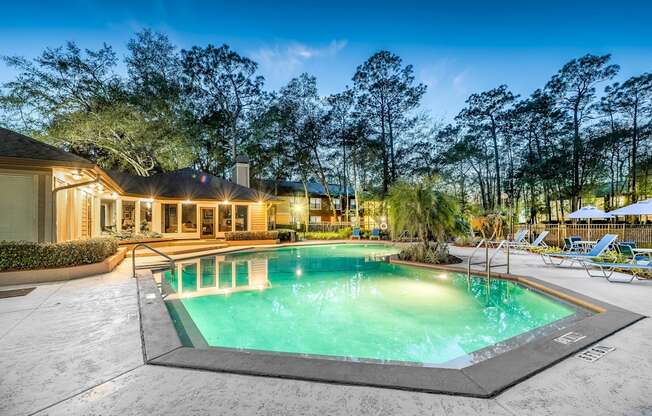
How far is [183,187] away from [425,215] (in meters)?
13.2

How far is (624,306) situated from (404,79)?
21883 mm

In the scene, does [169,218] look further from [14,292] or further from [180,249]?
[14,292]

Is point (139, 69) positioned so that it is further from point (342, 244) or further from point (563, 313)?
point (563, 313)

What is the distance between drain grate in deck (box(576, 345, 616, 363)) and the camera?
265cm

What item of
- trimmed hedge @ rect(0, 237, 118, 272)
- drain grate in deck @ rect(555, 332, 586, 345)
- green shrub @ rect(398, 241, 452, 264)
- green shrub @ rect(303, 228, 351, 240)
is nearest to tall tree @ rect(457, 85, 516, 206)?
green shrub @ rect(303, 228, 351, 240)

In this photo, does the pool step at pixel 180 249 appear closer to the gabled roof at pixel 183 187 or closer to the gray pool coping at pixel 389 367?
the gabled roof at pixel 183 187

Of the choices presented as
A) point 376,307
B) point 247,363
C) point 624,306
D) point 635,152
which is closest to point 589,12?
point 635,152

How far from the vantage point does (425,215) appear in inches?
363

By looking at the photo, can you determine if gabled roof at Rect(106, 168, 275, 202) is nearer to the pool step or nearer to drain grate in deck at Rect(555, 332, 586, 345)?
the pool step

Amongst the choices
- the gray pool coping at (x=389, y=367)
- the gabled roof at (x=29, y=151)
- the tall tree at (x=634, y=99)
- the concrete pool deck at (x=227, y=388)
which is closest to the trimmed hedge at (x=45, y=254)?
the gabled roof at (x=29, y=151)

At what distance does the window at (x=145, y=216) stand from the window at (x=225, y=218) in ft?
11.6

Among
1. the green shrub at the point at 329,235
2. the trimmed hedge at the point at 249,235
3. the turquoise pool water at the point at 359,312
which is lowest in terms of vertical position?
the turquoise pool water at the point at 359,312

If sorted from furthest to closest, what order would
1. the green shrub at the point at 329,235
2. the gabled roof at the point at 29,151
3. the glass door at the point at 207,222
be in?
the green shrub at the point at 329,235
the glass door at the point at 207,222
the gabled roof at the point at 29,151

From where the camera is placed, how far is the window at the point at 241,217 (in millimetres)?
17233
